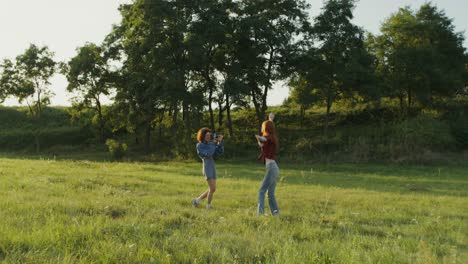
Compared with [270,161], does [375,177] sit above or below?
below

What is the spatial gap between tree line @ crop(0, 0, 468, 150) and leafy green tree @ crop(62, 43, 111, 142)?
246 millimetres

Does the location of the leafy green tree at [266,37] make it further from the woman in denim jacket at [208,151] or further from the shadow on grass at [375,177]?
the woman in denim jacket at [208,151]

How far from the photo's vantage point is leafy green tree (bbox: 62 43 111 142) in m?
47.8

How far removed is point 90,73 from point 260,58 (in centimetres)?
2041

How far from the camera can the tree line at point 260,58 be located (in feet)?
128

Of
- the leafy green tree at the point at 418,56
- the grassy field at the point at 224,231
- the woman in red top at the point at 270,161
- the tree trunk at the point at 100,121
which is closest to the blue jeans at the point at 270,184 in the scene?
the woman in red top at the point at 270,161

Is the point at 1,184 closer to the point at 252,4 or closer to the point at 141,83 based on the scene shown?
the point at 141,83

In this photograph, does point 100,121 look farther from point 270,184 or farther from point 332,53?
point 270,184

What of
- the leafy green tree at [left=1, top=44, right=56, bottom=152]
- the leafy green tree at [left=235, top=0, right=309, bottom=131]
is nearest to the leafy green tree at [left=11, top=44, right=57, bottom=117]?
the leafy green tree at [left=1, top=44, right=56, bottom=152]

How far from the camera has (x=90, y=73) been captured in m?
48.1

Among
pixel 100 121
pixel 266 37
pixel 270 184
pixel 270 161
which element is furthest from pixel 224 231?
pixel 100 121

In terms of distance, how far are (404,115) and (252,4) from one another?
831 inches

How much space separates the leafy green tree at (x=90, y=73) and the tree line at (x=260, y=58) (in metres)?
0.25

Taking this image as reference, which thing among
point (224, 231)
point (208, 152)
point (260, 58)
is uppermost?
point (260, 58)
